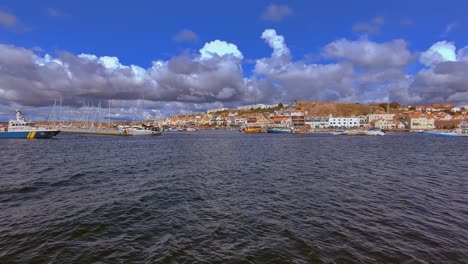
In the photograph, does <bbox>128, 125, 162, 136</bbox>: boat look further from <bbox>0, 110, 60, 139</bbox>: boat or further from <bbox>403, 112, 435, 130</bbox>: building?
<bbox>403, 112, 435, 130</bbox>: building

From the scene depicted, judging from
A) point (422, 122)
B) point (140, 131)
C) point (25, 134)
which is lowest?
point (25, 134)

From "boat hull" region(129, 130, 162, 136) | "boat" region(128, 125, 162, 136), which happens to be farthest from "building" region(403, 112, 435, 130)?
"boat hull" region(129, 130, 162, 136)

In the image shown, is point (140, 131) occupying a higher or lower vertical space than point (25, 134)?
higher

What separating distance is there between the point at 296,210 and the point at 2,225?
496 inches

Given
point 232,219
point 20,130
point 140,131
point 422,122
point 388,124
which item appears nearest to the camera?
point 232,219

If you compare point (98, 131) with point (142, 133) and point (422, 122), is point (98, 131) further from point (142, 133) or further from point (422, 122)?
point (422, 122)

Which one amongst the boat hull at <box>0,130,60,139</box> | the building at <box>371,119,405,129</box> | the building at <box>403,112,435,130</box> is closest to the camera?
the boat hull at <box>0,130,60,139</box>

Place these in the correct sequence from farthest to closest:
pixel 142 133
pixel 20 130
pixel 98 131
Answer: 1. pixel 98 131
2. pixel 142 133
3. pixel 20 130

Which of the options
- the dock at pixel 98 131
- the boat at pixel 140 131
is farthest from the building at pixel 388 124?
the dock at pixel 98 131

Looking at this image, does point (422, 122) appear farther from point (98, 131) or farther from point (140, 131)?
point (98, 131)

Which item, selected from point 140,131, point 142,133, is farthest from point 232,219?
point 142,133

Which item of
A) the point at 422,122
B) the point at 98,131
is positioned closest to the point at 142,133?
the point at 98,131

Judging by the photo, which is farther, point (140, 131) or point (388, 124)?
point (388, 124)

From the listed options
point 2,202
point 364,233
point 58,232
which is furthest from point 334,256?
point 2,202
